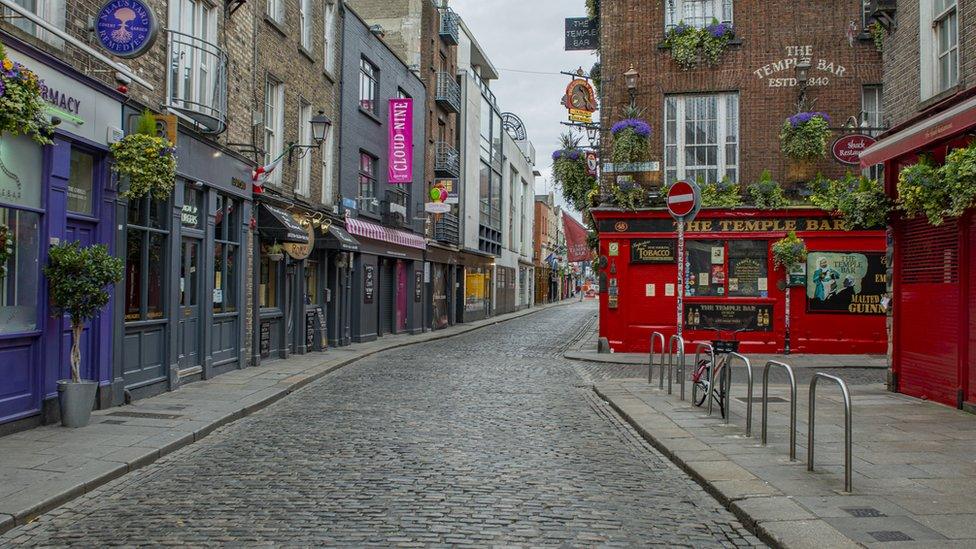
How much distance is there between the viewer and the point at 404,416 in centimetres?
1016

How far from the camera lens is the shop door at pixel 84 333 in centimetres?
952

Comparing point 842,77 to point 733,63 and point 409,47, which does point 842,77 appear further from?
point 409,47

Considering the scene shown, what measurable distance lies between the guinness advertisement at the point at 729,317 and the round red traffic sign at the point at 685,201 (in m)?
8.09

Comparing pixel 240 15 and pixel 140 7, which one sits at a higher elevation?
pixel 240 15

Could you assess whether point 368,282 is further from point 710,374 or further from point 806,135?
point 710,374

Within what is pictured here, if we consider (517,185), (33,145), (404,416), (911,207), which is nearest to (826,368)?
(911,207)

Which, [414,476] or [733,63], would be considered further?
[733,63]

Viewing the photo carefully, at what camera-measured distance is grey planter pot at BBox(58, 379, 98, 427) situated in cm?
871

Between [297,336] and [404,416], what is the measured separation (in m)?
9.28

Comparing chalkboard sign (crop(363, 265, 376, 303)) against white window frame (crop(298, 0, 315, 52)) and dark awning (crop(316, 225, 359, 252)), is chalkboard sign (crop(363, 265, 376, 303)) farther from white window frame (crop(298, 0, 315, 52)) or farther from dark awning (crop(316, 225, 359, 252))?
white window frame (crop(298, 0, 315, 52))

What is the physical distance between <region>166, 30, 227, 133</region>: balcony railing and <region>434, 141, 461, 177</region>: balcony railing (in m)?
19.4

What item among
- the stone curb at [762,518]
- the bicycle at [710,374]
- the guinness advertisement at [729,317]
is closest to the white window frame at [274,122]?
the bicycle at [710,374]

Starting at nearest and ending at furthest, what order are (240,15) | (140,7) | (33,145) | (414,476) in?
(414,476)
(33,145)
(140,7)
(240,15)

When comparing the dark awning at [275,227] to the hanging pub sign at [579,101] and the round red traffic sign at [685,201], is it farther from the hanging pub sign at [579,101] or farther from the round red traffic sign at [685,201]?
the hanging pub sign at [579,101]
